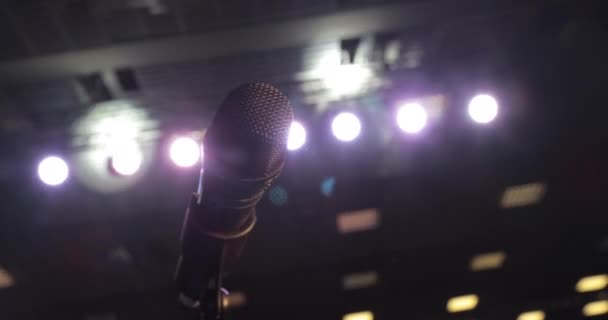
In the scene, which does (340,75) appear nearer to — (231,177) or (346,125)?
(346,125)

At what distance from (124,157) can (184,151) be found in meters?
0.68

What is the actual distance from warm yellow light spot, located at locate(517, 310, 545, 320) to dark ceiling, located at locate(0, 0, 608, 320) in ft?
1.51

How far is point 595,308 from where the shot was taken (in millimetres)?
10328

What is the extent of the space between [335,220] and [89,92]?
3.93 meters

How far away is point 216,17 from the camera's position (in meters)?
3.78

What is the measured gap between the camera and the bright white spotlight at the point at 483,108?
4980 mm

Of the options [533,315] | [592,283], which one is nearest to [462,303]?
[533,315]

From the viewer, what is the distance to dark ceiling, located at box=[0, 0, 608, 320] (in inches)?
157

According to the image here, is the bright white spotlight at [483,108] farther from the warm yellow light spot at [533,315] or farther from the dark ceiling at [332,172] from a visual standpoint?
the warm yellow light spot at [533,315]

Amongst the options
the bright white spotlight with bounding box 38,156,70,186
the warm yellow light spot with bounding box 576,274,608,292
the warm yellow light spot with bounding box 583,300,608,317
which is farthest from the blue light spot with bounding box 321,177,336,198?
the warm yellow light spot with bounding box 583,300,608,317

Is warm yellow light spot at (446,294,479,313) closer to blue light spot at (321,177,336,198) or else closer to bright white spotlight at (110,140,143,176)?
blue light spot at (321,177,336,198)

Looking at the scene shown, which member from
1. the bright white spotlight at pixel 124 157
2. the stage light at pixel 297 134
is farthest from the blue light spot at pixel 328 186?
the bright white spotlight at pixel 124 157

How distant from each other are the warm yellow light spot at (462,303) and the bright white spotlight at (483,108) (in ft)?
17.6

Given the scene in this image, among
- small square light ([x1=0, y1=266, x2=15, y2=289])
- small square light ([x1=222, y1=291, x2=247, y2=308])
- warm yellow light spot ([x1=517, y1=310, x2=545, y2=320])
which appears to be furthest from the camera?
warm yellow light spot ([x1=517, y1=310, x2=545, y2=320])
